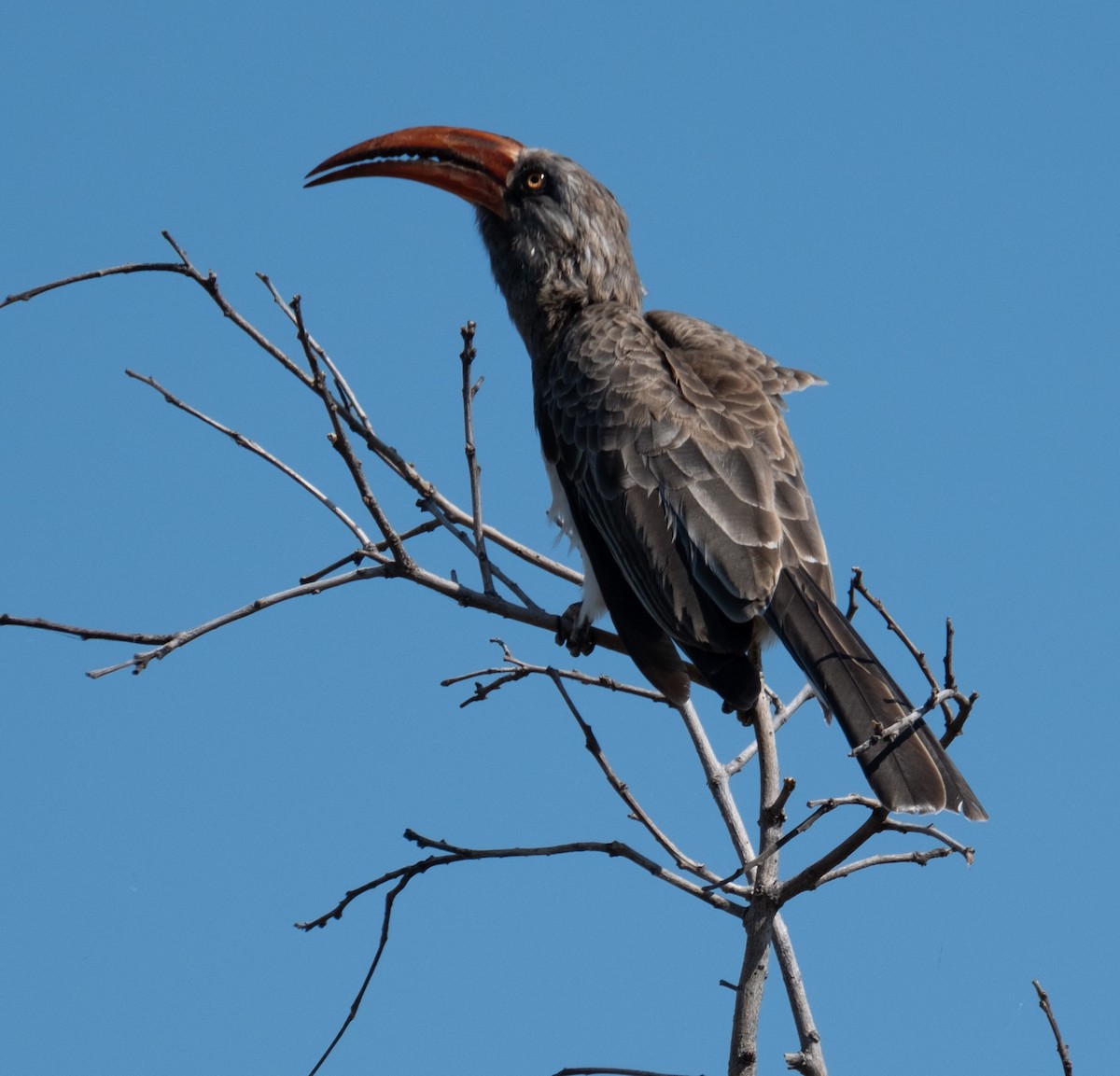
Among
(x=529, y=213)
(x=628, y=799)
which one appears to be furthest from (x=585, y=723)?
(x=529, y=213)

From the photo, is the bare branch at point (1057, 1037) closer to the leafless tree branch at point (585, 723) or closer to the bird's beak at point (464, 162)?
the leafless tree branch at point (585, 723)

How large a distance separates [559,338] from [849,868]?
10.3ft

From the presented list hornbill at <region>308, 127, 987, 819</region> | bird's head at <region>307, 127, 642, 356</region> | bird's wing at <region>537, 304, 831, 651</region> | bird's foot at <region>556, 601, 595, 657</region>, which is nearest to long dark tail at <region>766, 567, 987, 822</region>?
hornbill at <region>308, 127, 987, 819</region>

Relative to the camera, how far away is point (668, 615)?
14.5ft

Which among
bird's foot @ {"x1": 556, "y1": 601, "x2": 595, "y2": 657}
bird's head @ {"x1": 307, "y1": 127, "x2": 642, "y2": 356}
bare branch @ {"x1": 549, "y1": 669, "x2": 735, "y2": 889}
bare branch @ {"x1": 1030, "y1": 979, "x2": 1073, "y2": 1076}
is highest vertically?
bird's head @ {"x1": 307, "y1": 127, "x2": 642, "y2": 356}

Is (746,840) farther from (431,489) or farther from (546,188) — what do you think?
(546,188)

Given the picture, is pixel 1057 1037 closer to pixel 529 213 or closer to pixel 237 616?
pixel 237 616

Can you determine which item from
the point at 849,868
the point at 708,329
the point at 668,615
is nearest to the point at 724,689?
the point at 668,615

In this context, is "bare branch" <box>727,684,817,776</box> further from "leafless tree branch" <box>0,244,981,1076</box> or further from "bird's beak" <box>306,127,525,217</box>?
"bird's beak" <box>306,127,525,217</box>

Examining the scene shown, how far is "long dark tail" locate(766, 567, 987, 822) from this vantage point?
347 cm

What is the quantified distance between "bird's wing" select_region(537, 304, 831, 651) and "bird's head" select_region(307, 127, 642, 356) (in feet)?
1.37

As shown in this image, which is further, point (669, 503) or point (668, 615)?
point (669, 503)

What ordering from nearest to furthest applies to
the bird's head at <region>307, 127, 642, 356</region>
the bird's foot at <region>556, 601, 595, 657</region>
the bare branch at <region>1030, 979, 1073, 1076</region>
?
the bare branch at <region>1030, 979, 1073, 1076</region>
the bird's foot at <region>556, 601, 595, 657</region>
the bird's head at <region>307, 127, 642, 356</region>

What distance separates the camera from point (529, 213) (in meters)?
6.33
